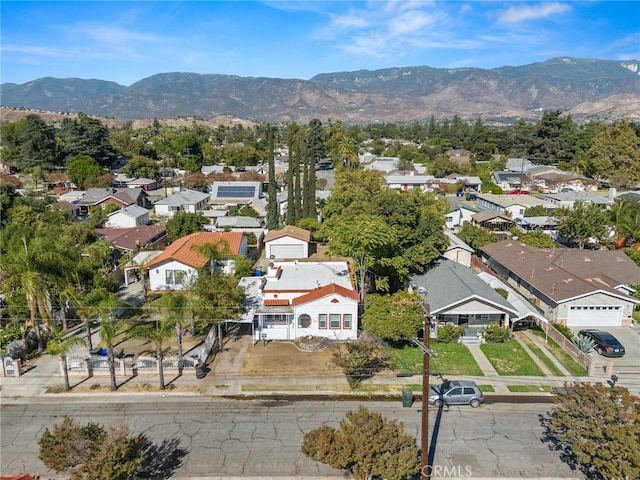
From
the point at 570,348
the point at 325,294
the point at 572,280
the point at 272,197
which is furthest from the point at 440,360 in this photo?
the point at 272,197

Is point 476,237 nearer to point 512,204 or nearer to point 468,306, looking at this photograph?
point 512,204

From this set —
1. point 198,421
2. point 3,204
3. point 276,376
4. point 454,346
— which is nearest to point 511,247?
point 454,346

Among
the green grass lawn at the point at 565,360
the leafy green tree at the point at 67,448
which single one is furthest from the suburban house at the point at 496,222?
the leafy green tree at the point at 67,448

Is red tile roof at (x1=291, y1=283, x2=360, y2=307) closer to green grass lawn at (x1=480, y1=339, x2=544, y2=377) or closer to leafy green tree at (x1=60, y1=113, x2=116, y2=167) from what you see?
green grass lawn at (x1=480, y1=339, x2=544, y2=377)

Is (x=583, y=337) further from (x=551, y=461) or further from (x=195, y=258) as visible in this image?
(x=195, y=258)

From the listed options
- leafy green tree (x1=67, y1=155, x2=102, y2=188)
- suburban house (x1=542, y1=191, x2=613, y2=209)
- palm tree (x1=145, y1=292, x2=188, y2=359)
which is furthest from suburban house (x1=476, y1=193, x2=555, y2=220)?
Answer: leafy green tree (x1=67, y1=155, x2=102, y2=188)
